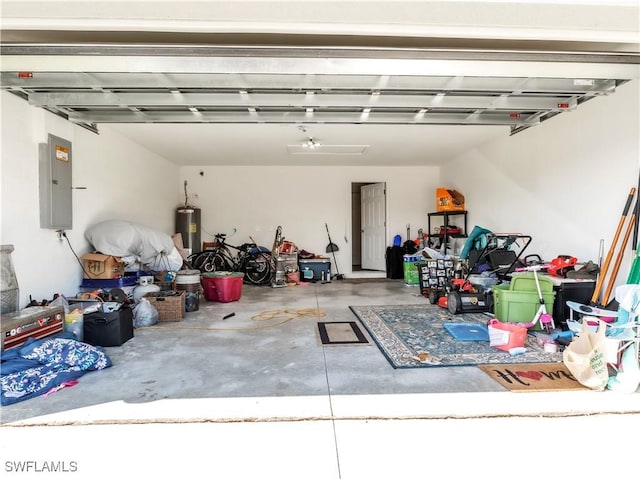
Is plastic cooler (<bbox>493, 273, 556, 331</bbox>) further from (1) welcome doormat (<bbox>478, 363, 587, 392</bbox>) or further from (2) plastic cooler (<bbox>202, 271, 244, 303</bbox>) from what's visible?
(2) plastic cooler (<bbox>202, 271, 244, 303</bbox>)

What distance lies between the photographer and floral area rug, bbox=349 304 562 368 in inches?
119

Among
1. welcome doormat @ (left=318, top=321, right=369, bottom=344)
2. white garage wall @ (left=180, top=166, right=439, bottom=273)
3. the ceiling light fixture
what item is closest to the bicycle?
white garage wall @ (left=180, top=166, right=439, bottom=273)

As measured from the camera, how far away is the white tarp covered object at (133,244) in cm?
486

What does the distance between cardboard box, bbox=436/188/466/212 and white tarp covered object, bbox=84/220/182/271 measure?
16.9 ft

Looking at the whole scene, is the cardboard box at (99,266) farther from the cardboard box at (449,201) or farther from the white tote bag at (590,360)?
the cardboard box at (449,201)

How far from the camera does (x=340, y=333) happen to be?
12.8 ft

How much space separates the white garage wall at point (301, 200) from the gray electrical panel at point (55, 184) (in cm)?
416

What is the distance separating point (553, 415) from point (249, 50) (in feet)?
10.3

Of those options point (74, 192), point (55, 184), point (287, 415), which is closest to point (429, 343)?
point (287, 415)

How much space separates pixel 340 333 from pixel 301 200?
5235mm

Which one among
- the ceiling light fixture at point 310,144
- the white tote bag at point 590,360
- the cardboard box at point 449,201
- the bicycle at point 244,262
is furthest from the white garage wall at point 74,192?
the cardboard box at point 449,201

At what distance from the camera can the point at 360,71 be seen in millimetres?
2922

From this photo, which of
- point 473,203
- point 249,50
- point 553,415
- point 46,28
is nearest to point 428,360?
point 553,415

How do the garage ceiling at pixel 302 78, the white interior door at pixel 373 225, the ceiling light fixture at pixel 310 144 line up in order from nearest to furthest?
the garage ceiling at pixel 302 78 < the ceiling light fixture at pixel 310 144 < the white interior door at pixel 373 225
